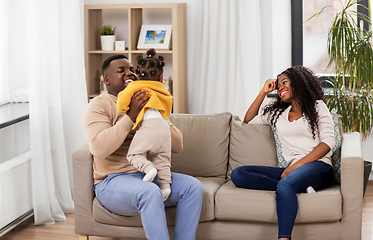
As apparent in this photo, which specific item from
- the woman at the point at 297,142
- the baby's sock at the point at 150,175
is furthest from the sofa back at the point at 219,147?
the baby's sock at the point at 150,175

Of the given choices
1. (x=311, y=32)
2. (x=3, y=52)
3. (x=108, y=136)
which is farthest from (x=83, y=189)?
(x=311, y=32)

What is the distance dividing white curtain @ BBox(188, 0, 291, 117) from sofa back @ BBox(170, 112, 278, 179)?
0.95m

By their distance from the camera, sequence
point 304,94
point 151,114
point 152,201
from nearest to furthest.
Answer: point 152,201
point 151,114
point 304,94

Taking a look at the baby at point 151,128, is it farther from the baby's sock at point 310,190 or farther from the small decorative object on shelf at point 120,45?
the small decorative object on shelf at point 120,45

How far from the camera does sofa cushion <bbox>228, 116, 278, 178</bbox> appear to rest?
8.59ft

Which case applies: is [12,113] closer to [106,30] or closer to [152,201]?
[106,30]

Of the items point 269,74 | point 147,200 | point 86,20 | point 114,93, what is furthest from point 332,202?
point 86,20

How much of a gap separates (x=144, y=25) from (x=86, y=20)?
1.63 feet

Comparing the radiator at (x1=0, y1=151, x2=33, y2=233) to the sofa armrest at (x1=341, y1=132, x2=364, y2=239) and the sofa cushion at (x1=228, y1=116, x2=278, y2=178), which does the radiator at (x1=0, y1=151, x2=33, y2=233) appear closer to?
the sofa cushion at (x1=228, y1=116, x2=278, y2=178)

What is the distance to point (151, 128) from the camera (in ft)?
6.83

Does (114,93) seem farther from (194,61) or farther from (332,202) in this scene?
(194,61)

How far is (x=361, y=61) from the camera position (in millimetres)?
3039

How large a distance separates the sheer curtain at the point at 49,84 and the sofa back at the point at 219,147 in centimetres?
87

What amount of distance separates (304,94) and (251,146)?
454mm
